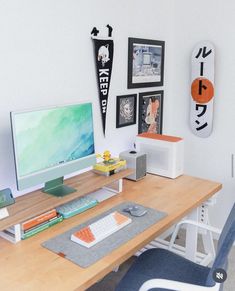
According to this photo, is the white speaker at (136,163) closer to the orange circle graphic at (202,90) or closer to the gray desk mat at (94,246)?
the gray desk mat at (94,246)

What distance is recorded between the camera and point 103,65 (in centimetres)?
224

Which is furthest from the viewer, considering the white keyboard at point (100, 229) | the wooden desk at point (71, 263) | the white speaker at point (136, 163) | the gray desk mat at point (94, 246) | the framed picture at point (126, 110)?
the framed picture at point (126, 110)

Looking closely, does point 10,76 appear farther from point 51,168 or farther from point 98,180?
point 98,180

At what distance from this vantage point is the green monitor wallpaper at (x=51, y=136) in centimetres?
160

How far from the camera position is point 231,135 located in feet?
8.89

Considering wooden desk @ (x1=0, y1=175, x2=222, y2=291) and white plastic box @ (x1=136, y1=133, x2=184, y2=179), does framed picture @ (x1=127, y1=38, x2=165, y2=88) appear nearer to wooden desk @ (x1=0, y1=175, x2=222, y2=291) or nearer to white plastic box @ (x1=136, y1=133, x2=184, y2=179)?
white plastic box @ (x1=136, y1=133, x2=184, y2=179)

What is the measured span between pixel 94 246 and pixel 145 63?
5.05 feet

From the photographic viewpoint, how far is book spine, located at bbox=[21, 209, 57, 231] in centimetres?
158

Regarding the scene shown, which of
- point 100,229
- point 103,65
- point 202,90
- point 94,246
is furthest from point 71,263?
point 202,90

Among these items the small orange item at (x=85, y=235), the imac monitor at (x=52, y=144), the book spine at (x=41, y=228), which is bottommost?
the book spine at (x=41, y=228)

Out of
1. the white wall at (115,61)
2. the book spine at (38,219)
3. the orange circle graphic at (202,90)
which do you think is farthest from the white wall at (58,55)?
the orange circle graphic at (202,90)

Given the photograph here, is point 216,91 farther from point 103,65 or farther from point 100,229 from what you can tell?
point 100,229

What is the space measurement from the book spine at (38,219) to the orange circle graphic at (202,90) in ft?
5.10

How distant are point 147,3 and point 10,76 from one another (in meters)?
1.28
